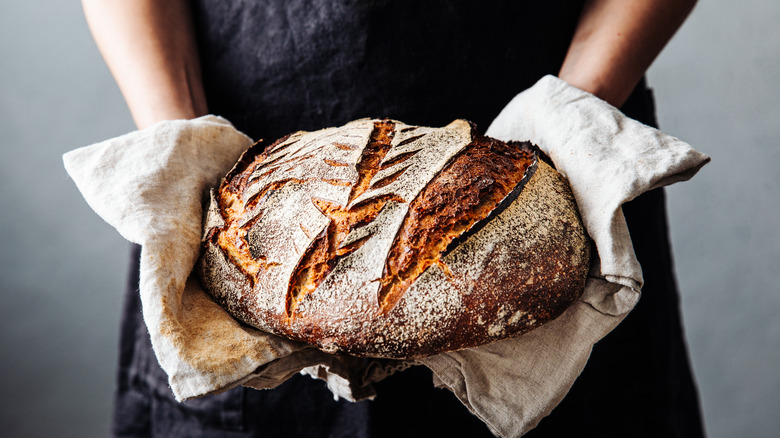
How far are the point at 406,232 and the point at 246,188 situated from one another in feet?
0.88

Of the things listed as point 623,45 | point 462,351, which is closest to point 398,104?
point 623,45

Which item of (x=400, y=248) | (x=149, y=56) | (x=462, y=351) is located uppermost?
(x=149, y=56)

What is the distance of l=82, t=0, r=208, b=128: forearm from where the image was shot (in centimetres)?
103

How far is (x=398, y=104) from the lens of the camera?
43.3 inches

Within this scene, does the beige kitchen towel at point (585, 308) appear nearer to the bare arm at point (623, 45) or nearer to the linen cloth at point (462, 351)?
the linen cloth at point (462, 351)

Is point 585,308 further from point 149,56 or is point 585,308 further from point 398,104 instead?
point 149,56

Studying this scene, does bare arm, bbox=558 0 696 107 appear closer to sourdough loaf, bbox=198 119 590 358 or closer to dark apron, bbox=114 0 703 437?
dark apron, bbox=114 0 703 437

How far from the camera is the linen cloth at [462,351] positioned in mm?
690

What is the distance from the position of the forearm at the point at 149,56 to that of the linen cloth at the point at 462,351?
0.59ft

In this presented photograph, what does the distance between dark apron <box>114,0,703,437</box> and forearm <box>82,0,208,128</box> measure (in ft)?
0.26

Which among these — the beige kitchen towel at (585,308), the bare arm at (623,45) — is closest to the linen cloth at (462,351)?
the beige kitchen towel at (585,308)

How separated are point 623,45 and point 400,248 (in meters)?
0.62

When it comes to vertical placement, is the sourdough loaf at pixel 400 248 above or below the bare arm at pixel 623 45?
below

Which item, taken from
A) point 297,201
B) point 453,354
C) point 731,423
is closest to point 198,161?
point 297,201
